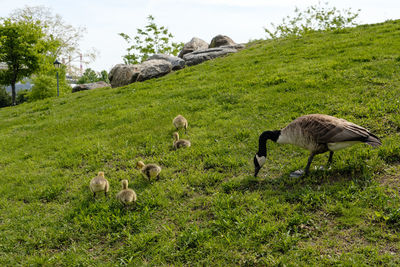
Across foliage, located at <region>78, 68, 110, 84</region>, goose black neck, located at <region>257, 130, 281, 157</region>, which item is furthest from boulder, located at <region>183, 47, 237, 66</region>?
foliage, located at <region>78, 68, 110, 84</region>

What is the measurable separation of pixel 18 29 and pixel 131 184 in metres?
40.3

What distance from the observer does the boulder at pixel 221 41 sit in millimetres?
27328

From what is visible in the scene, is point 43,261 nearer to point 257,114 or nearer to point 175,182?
point 175,182

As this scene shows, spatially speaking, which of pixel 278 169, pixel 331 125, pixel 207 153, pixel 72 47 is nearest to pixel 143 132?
pixel 207 153

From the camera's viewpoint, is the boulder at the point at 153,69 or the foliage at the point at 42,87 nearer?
the boulder at the point at 153,69

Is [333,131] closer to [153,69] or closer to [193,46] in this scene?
[153,69]

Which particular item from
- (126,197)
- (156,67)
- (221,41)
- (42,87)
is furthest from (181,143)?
(42,87)

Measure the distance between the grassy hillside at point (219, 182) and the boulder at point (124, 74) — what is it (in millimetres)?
7974

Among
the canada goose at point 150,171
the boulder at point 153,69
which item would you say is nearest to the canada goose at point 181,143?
the canada goose at point 150,171

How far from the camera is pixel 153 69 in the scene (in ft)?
71.7

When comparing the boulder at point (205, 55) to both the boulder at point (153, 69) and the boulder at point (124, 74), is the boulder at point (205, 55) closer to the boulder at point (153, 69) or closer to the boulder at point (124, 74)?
the boulder at point (153, 69)

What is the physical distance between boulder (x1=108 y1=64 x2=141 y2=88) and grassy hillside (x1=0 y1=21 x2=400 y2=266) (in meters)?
7.97

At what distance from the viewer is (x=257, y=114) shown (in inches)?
420

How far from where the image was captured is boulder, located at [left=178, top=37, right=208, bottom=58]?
1131 inches
